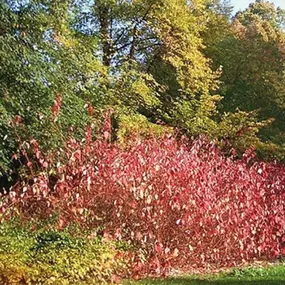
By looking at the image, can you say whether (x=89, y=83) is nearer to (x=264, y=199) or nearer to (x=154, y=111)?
(x=154, y=111)

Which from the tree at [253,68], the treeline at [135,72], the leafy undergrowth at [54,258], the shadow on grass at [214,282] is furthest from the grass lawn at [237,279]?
the tree at [253,68]

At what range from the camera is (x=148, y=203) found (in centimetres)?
826

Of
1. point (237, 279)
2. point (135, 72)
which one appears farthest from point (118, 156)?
point (135, 72)

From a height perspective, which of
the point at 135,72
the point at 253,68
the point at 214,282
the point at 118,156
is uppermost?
the point at 253,68

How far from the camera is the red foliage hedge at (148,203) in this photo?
27.2ft

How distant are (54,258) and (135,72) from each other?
7831 mm

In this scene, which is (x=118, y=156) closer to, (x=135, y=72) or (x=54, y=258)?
(x=54, y=258)

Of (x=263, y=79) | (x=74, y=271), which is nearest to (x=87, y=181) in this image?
(x=74, y=271)

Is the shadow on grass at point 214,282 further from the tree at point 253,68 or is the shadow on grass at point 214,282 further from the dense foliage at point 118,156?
the tree at point 253,68

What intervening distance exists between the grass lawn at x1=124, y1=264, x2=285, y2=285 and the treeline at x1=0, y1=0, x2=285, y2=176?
8.80ft

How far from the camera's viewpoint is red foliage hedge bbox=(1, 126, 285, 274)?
830 centimetres

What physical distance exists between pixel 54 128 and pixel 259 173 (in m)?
3.72

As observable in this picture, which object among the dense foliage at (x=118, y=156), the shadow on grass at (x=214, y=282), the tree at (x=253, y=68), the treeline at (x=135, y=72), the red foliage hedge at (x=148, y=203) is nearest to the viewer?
the shadow on grass at (x=214, y=282)

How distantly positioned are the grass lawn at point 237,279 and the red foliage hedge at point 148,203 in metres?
0.56
